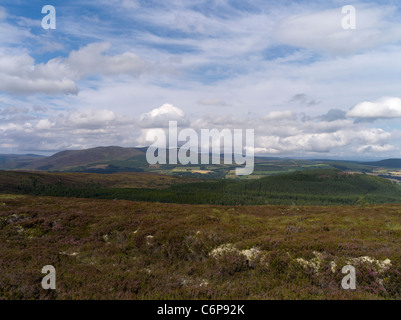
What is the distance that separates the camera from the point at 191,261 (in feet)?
45.9

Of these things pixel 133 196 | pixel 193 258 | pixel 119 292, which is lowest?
pixel 133 196

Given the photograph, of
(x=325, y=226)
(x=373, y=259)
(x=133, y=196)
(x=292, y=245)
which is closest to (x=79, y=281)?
(x=292, y=245)

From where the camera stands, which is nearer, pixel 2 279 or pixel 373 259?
pixel 2 279

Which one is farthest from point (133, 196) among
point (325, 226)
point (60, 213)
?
point (325, 226)

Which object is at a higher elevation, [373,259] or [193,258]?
[373,259]

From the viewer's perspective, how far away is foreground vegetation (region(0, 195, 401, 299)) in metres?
9.69

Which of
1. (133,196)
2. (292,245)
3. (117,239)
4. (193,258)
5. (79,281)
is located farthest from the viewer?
(133,196)

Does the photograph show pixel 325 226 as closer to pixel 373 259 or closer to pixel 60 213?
pixel 373 259

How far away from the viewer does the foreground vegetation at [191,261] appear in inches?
381

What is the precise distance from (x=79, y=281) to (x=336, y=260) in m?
13.5

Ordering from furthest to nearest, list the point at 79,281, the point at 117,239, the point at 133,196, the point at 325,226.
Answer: the point at 133,196
the point at 325,226
the point at 117,239
the point at 79,281

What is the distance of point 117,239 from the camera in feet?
58.1
